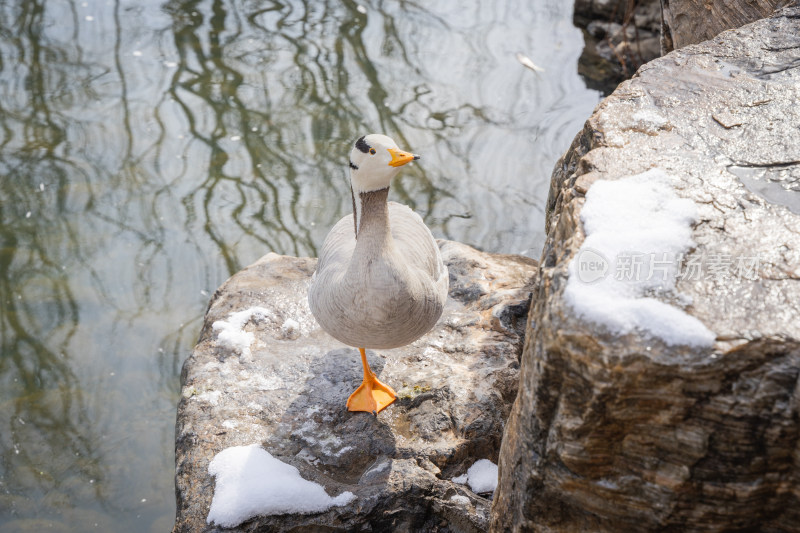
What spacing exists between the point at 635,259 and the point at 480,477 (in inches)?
72.9

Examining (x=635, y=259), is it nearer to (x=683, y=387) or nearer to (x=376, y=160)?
(x=683, y=387)

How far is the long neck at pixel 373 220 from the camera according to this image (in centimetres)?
348

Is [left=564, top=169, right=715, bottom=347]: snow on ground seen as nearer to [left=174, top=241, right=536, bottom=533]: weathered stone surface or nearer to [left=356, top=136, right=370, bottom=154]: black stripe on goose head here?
[left=356, top=136, right=370, bottom=154]: black stripe on goose head

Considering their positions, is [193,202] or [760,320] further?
[193,202]

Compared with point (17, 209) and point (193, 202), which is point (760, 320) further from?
point (17, 209)

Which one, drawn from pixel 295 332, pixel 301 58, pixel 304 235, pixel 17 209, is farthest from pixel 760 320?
pixel 301 58

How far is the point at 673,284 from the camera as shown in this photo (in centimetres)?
221

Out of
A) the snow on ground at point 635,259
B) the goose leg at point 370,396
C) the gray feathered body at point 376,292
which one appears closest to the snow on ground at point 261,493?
the goose leg at point 370,396

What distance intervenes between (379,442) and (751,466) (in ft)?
6.83

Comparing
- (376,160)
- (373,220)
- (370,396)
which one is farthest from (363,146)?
(370,396)

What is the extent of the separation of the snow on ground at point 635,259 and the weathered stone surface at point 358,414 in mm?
1658

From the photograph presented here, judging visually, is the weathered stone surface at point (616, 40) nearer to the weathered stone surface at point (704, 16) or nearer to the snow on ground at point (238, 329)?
the weathered stone surface at point (704, 16)

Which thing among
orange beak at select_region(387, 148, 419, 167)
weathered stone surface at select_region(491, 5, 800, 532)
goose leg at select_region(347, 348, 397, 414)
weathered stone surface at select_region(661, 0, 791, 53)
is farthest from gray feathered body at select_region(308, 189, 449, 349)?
weathered stone surface at select_region(661, 0, 791, 53)

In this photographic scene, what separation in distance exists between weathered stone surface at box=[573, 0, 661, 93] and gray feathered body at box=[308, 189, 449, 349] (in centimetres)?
623
